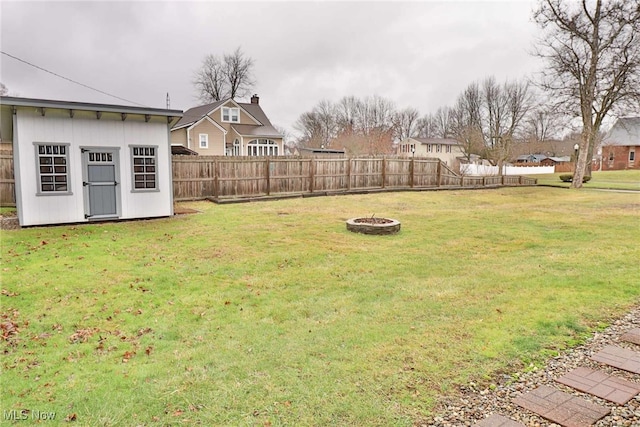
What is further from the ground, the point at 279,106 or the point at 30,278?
the point at 279,106

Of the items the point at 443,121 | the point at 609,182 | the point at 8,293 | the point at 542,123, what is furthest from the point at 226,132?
the point at 443,121

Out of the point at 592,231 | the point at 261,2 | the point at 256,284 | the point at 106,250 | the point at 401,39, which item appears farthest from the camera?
the point at 401,39

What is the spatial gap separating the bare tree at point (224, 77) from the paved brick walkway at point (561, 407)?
48.8 meters

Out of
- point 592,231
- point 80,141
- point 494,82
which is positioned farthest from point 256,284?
point 494,82

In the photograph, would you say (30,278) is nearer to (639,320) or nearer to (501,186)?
(639,320)

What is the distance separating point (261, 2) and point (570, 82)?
62.3ft

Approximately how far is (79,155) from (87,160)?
21cm

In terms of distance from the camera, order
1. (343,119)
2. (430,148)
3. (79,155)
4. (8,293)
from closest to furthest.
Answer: (8,293) → (79,155) → (430,148) → (343,119)

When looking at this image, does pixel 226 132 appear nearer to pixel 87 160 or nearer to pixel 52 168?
pixel 87 160

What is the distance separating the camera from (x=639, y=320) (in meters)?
4.21

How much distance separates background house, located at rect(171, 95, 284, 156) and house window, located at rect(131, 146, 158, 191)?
19277 millimetres

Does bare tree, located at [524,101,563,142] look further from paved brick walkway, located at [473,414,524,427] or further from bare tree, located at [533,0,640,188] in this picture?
paved brick walkway, located at [473,414,524,427]

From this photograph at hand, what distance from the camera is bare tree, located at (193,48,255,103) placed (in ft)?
156

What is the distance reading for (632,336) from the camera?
12.6 ft
